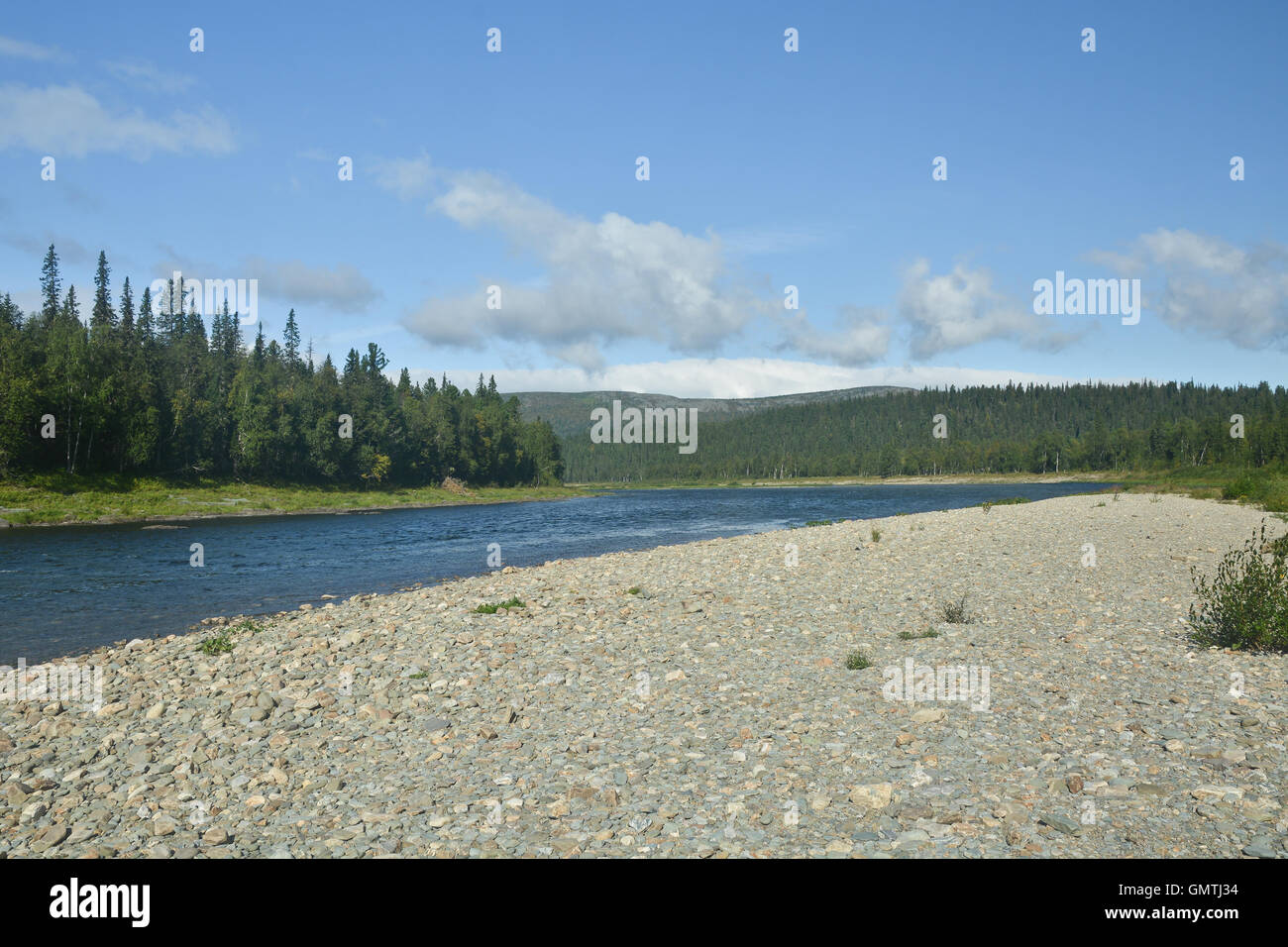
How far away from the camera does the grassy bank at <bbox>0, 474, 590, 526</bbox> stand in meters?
60.5

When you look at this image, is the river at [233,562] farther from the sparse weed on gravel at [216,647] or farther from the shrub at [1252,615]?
the shrub at [1252,615]

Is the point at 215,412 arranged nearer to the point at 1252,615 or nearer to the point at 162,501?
the point at 162,501

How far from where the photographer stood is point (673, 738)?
10.2 m

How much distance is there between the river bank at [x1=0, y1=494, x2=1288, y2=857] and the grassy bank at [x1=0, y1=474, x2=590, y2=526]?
184ft

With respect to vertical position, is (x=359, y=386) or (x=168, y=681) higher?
(x=359, y=386)

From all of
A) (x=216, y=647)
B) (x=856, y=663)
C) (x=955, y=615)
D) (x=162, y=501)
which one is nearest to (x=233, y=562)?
(x=216, y=647)

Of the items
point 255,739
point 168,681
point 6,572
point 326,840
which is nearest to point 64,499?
point 6,572

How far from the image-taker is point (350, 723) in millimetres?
11375

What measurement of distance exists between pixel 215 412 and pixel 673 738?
99.0 meters

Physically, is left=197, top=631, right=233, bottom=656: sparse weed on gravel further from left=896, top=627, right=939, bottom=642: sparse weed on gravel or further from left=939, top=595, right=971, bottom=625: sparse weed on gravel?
left=939, top=595, right=971, bottom=625: sparse weed on gravel

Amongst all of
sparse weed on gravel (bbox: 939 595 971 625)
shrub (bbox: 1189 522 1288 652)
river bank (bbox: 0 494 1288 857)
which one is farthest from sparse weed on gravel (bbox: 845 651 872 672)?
shrub (bbox: 1189 522 1288 652)

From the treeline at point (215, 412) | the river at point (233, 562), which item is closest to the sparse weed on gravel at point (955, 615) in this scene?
the river at point (233, 562)
